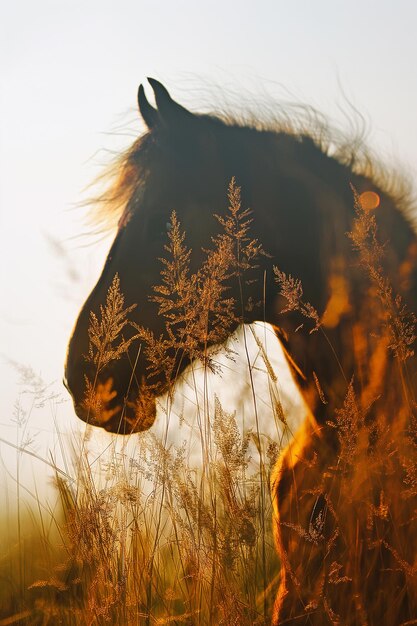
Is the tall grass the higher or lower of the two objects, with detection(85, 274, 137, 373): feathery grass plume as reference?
lower

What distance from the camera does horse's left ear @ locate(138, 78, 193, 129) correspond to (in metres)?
3.32

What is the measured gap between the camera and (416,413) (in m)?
2.57

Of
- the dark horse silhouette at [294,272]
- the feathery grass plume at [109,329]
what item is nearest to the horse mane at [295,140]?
the dark horse silhouette at [294,272]

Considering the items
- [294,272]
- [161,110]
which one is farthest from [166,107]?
[294,272]

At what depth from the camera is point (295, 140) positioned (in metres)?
3.35

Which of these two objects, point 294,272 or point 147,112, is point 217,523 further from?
point 147,112

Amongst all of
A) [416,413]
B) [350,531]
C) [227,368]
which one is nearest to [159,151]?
[227,368]

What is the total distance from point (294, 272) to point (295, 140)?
2.35 feet

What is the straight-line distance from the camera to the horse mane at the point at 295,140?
3281mm

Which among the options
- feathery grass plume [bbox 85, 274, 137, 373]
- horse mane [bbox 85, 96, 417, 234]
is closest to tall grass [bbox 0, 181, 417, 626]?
feathery grass plume [bbox 85, 274, 137, 373]

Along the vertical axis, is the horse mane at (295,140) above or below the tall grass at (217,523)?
above

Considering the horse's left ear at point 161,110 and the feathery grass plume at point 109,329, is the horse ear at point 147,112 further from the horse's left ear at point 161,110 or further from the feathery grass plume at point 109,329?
the feathery grass plume at point 109,329

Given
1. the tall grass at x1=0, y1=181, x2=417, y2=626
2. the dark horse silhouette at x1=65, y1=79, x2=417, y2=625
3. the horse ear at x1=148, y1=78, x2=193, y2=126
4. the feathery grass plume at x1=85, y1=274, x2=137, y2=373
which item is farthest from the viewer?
the horse ear at x1=148, y1=78, x2=193, y2=126

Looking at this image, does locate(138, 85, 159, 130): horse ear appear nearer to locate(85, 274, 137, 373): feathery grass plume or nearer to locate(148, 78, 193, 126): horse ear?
locate(148, 78, 193, 126): horse ear
